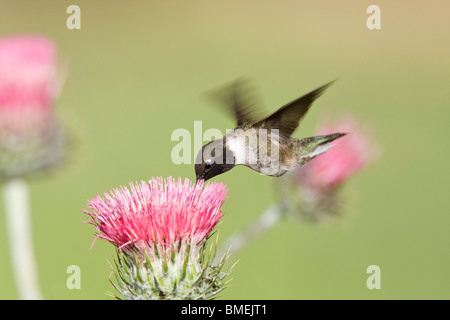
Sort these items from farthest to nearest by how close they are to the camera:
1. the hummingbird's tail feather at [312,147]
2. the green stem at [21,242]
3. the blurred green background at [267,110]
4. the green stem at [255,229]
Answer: the blurred green background at [267,110] < the green stem at [255,229] < the green stem at [21,242] < the hummingbird's tail feather at [312,147]

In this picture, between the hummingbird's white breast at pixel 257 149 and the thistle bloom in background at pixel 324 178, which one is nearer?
the hummingbird's white breast at pixel 257 149

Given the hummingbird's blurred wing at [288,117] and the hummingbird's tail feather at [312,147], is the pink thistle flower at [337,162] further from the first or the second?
the hummingbird's blurred wing at [288,117]

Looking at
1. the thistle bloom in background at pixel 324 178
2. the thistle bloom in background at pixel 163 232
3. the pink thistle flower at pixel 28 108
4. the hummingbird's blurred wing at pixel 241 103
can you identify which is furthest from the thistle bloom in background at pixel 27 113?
the hummingbird's blurred wing at pixel 241 103

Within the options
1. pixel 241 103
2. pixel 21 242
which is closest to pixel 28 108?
pixel 21 242

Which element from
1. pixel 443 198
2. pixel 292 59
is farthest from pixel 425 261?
pixel 292 59

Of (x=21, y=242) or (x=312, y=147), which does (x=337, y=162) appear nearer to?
(x=312, y=147)

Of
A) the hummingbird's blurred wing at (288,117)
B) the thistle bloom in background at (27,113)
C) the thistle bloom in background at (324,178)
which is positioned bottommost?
the thistle bloom in background at (324,178)

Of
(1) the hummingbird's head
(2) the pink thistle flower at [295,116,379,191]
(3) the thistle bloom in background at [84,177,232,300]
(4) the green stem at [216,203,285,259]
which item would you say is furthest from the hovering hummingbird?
(2) the pink thistle flower at [295,116,379,191]

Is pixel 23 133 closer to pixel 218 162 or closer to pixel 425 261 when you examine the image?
pixel 218 162
